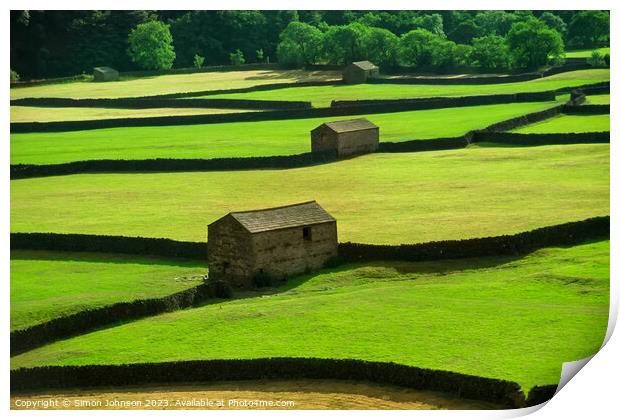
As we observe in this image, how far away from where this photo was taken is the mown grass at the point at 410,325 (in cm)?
3166

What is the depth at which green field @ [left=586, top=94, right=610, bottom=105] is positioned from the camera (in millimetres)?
79312

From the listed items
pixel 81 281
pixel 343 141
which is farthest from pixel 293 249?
pixel 343 141

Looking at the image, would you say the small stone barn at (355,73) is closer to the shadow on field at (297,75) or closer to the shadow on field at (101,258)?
the shadow on field at (297,75)

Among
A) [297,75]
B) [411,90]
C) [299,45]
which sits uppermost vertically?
[299,45]

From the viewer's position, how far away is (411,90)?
3728 inches

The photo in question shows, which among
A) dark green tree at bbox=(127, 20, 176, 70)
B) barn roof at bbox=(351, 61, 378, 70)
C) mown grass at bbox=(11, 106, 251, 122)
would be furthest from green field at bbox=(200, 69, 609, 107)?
dark green tree at bbox=(127, 20, 176, 70)

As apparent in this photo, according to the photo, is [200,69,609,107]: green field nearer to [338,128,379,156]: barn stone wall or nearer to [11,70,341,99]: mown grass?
[11,70,341,99]: mown grass

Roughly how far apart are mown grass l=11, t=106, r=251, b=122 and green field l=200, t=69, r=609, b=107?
471cm

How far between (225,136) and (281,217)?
3424cm

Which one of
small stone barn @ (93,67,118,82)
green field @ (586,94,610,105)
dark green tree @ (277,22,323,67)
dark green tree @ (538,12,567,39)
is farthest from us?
dark green tree @ (538,12,567,39)

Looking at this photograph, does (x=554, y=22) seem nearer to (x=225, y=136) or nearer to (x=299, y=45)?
(x=299, y=45)

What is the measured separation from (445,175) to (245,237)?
68.5ft

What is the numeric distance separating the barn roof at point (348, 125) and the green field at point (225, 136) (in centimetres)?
246

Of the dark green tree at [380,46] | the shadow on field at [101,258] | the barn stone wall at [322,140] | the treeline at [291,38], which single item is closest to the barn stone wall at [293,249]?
the shadow on field at [101,258]
